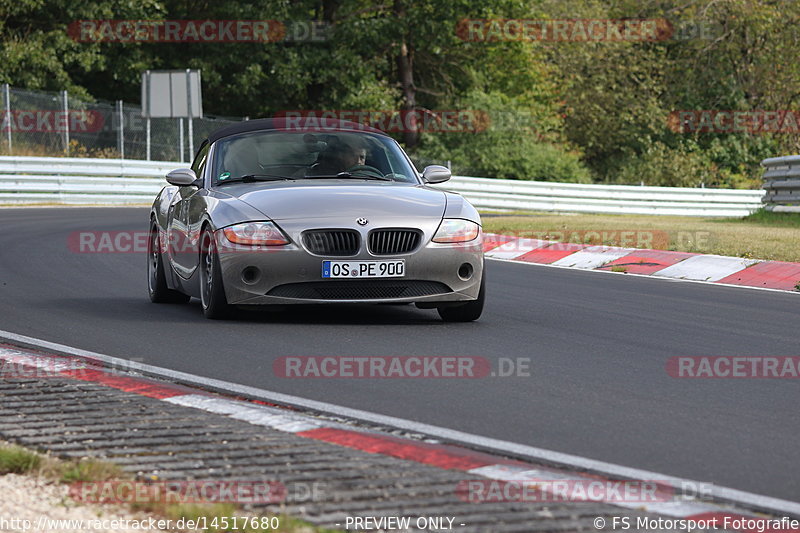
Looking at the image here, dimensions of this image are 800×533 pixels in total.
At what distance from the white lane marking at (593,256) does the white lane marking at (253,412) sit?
10.0 meters

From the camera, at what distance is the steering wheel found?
33.8ft

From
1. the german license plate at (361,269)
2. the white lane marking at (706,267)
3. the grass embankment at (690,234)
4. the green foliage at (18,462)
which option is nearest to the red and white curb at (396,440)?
the green foliage at (18,462)

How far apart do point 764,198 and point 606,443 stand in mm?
18012

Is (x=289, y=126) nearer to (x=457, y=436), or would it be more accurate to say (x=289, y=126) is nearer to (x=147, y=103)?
(x=457, y=436)

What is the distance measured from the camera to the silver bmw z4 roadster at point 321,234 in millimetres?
9023

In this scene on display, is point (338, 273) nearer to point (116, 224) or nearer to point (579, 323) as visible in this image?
point (579, 323)

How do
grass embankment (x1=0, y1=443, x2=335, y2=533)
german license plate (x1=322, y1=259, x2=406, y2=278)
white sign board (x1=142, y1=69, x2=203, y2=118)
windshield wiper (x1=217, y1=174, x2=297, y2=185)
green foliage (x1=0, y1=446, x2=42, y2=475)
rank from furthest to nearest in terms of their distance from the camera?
1. white sign board (x1=142, y1=69, x2=203, y2=118)
2. windshield wiper (x1=217, y1=174, x2=297, y2=185)
3. german license plate (x1=322, y1=259, x2=406, y2=278)
4. green foliage (x1=0, y1=446, x2=42, y2=475)
5. grass embankment (x1=0, y1=443, x2=335, y2=533)

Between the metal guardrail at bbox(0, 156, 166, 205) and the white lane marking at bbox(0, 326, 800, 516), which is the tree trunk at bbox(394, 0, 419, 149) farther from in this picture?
the white lane marking at bbox(0, 326, 800, 516)

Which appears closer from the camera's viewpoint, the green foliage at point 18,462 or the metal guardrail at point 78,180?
the green foliage at point 18,462

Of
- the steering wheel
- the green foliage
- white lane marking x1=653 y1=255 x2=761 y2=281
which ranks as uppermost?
the steering wheel

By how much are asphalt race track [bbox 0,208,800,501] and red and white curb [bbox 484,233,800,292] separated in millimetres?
733

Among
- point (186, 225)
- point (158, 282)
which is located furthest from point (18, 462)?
point (158, 282)

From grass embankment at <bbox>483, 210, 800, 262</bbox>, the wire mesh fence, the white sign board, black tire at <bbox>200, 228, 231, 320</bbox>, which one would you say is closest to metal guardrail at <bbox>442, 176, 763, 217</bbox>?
the white sign board

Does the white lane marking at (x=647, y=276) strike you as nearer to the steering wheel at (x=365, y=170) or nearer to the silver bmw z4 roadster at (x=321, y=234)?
the silver bmw z4 roadster at (x=321, y=234)
